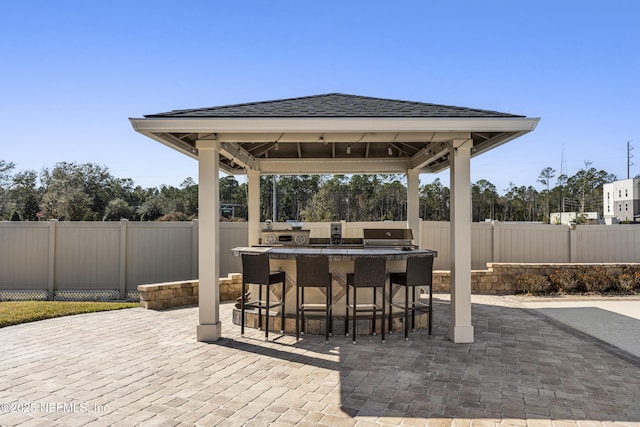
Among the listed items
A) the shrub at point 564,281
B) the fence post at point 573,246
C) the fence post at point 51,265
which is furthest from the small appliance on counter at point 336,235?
the fence post at point 573,246

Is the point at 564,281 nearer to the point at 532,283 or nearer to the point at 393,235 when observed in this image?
the point at 532,283

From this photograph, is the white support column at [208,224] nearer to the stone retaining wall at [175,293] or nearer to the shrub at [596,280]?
the stone retaining wall at [175,293]

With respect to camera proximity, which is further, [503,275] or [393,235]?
[503,275]

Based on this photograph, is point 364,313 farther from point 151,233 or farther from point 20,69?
point 20,69

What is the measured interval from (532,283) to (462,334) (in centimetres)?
495

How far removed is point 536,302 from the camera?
8.36 meters

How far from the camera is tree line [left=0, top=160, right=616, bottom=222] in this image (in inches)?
1104

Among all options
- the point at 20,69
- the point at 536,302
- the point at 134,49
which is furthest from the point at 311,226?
the point at 20,69

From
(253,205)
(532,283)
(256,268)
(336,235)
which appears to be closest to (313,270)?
(256,268)

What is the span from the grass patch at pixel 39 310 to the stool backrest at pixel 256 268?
3.44 m

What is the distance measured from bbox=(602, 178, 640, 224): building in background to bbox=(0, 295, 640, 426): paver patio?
41702mm

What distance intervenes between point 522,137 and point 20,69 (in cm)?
1261

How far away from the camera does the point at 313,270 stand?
516 cm

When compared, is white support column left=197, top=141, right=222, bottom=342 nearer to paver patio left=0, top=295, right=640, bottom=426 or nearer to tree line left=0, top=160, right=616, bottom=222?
paver patio left=0, top=295, right=640, bottom=426
